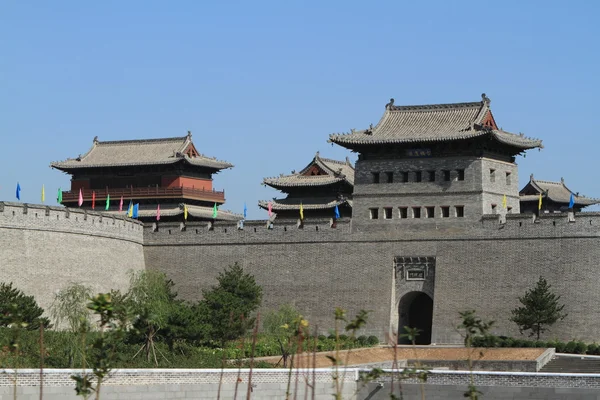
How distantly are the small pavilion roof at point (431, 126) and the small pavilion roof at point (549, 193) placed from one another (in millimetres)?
11536

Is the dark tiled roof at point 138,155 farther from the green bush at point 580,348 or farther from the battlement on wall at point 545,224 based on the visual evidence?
the green bush at point 580,348

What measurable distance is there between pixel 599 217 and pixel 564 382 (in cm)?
1219

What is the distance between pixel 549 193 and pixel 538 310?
18.1 m

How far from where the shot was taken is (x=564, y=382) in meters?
26.2

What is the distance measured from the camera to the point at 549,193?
178 feet

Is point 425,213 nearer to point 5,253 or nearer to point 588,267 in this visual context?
point 588,267

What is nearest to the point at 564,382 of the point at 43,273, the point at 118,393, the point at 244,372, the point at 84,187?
the point at 244,372

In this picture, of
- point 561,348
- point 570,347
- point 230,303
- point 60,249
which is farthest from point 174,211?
point 570,347

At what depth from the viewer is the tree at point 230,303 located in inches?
1431

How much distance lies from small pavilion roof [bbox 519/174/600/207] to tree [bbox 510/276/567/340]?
15.2m

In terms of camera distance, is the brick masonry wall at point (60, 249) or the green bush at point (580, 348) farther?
the brick masonry wall at point (60, 249)

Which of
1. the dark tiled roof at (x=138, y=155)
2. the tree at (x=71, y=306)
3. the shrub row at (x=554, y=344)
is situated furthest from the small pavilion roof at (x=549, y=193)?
the tree at (x=71, y=306)

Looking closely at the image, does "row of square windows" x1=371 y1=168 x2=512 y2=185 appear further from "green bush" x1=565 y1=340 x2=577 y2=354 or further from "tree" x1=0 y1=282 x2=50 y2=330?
"tree" x1=0 y1=282 x2=50 y2=330

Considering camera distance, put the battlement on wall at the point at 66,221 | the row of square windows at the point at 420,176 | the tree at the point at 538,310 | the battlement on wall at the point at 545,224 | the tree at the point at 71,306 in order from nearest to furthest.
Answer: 1. the tree at the point at 71,306
2. the tree at the point at 538,310
3. the battlement on wall at the point at 545,224
4. the battlement on wall at the point at 66,221
5. the row of square windows at the point at 420,176
